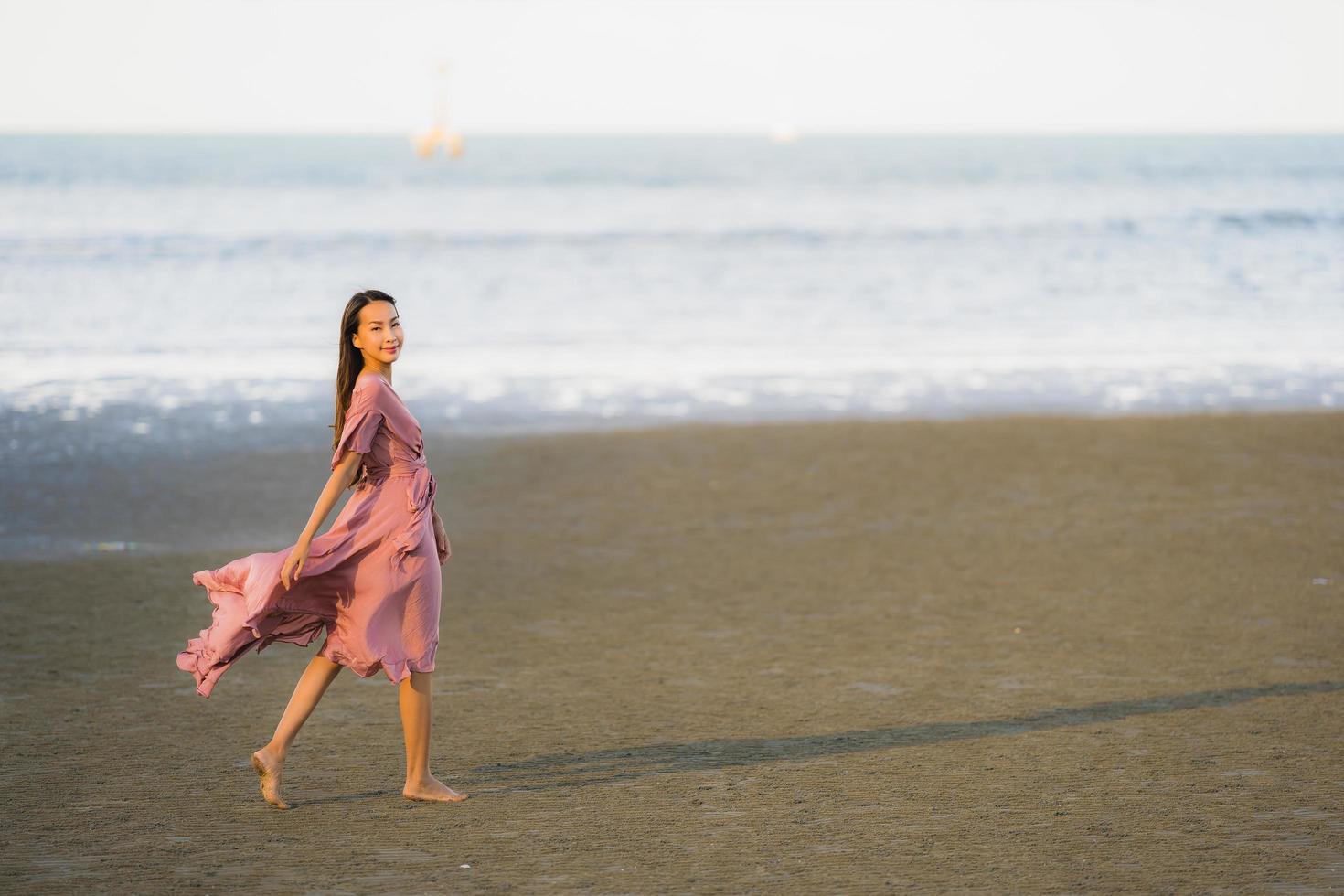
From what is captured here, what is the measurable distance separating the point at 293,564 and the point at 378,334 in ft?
2.26

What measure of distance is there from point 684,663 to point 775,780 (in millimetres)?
1442

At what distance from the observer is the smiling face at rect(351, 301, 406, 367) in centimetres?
423

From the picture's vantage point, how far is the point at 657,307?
22.5 metres

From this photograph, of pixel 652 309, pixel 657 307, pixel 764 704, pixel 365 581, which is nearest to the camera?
pixel 365 581

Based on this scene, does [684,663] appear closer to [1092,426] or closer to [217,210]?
[1092,426]

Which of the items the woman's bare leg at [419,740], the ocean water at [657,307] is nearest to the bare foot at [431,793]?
the woman's bare leg at [419,740]

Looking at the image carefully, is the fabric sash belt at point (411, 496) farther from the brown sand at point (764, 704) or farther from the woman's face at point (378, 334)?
the brown sand at point (764, 704)

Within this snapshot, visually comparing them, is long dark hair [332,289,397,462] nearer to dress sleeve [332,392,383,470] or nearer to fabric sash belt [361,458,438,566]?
dress sleeve [332,392,383,470]

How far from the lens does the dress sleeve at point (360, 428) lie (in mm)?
4150

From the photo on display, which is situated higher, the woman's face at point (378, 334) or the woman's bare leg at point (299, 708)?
the woman's face at point (378, 334)

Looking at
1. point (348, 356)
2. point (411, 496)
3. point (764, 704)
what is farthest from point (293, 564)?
point (764, 704)

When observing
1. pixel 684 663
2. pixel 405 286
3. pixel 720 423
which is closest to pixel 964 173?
pixel 405 286

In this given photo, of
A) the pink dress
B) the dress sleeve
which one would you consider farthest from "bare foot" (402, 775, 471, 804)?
the dress sleeve

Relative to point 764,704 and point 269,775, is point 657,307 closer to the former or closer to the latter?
point 764,704
